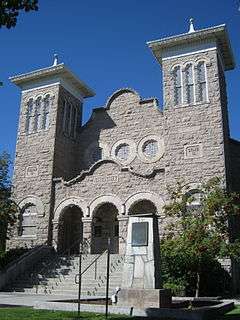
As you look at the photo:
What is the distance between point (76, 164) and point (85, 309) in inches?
708

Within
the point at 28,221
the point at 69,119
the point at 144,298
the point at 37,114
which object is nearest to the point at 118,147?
the point at 69,119

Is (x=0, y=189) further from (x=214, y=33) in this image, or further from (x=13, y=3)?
(x=13, y=3)

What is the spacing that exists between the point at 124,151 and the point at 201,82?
683cm

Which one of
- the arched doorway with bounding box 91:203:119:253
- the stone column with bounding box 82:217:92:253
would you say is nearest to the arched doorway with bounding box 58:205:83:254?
the arched doorway with bounding box 91:203:119:253

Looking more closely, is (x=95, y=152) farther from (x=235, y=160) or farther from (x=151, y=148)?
(x=235, y=160)

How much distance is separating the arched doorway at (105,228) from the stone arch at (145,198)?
227 cm

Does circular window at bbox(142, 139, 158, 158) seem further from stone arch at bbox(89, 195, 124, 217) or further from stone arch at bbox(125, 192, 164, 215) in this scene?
stone arch at bbox(89, 195, 124, 217)

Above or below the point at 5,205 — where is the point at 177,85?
above

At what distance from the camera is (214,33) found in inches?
925

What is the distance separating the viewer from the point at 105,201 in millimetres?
23578

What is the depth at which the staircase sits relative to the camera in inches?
709

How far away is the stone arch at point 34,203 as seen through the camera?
2495cm

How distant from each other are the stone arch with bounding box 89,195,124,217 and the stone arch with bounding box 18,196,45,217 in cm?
323

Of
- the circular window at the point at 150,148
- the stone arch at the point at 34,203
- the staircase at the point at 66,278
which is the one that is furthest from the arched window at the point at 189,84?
the stone arch at the point at 34,203
